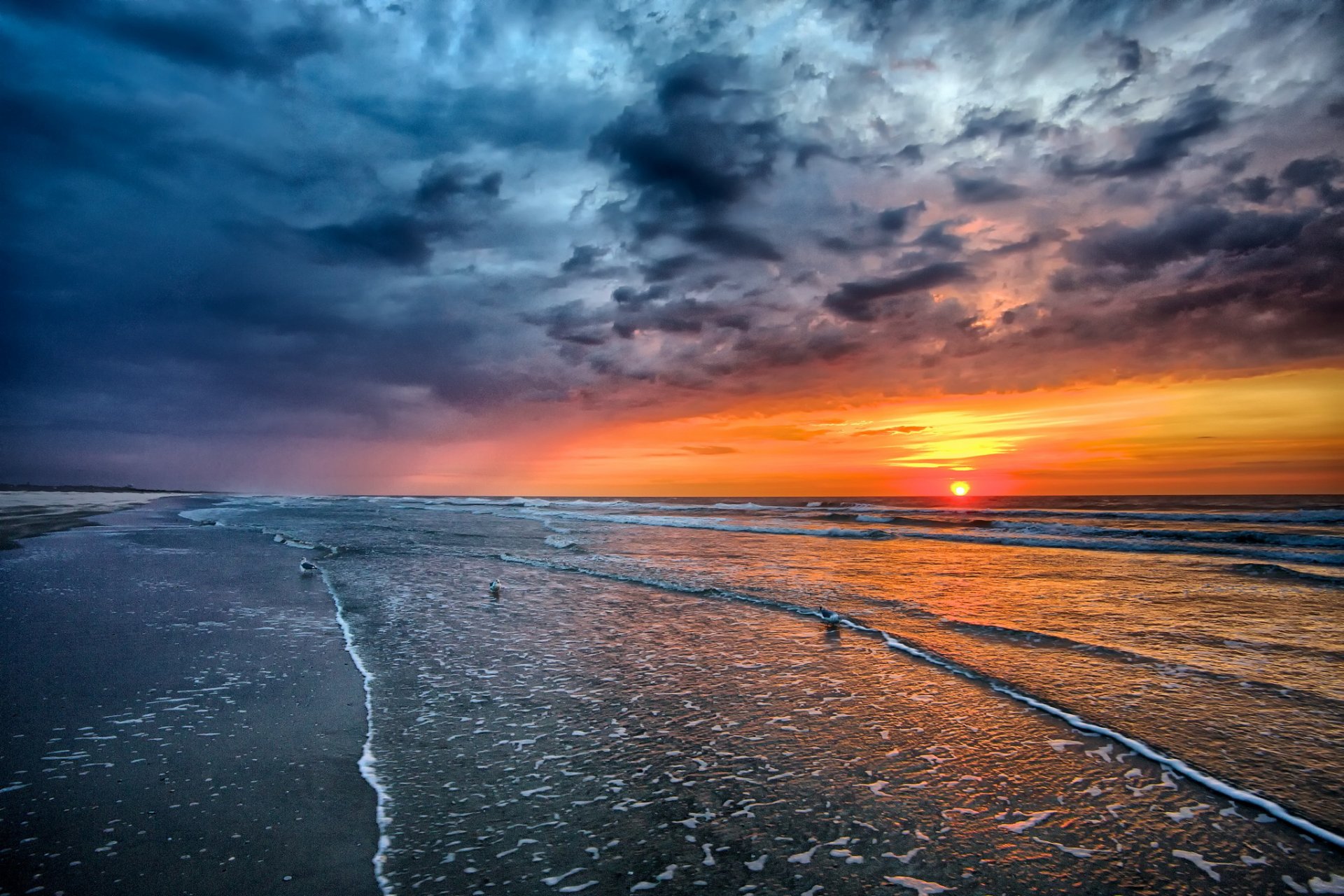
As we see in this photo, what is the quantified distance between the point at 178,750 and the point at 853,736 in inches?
234

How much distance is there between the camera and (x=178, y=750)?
520cm

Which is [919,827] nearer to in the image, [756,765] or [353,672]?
[756,765]

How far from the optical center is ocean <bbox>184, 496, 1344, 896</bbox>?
3.81 metres

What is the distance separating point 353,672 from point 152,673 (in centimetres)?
220

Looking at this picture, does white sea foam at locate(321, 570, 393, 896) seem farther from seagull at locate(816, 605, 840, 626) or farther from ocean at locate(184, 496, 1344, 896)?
seagull at locate(816, 605, 840, 626)

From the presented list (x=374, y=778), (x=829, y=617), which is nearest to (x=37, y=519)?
(x=374, y=778)

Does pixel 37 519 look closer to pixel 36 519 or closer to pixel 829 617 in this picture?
pixel 36 519

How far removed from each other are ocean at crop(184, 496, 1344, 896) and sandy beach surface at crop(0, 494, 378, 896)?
1.34 feet

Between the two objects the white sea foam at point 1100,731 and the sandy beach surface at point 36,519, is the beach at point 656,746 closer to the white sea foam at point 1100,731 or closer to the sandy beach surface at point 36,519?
the white sea foam at point 1100,731

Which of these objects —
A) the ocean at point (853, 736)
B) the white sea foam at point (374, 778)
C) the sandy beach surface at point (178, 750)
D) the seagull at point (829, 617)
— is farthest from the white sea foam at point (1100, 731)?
the sandy beach surface at point (178, 750)

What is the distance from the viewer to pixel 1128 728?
5.93m

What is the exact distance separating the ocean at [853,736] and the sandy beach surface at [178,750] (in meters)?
0.41

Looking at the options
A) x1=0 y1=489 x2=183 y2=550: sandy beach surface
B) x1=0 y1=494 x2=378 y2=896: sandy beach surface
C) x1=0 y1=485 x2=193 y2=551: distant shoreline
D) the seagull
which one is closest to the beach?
x1=0 y1=494 x2=378 y2=896: sandy beach surface

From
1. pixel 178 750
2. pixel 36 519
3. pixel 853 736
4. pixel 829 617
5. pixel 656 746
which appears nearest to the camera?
pixel 178 750
